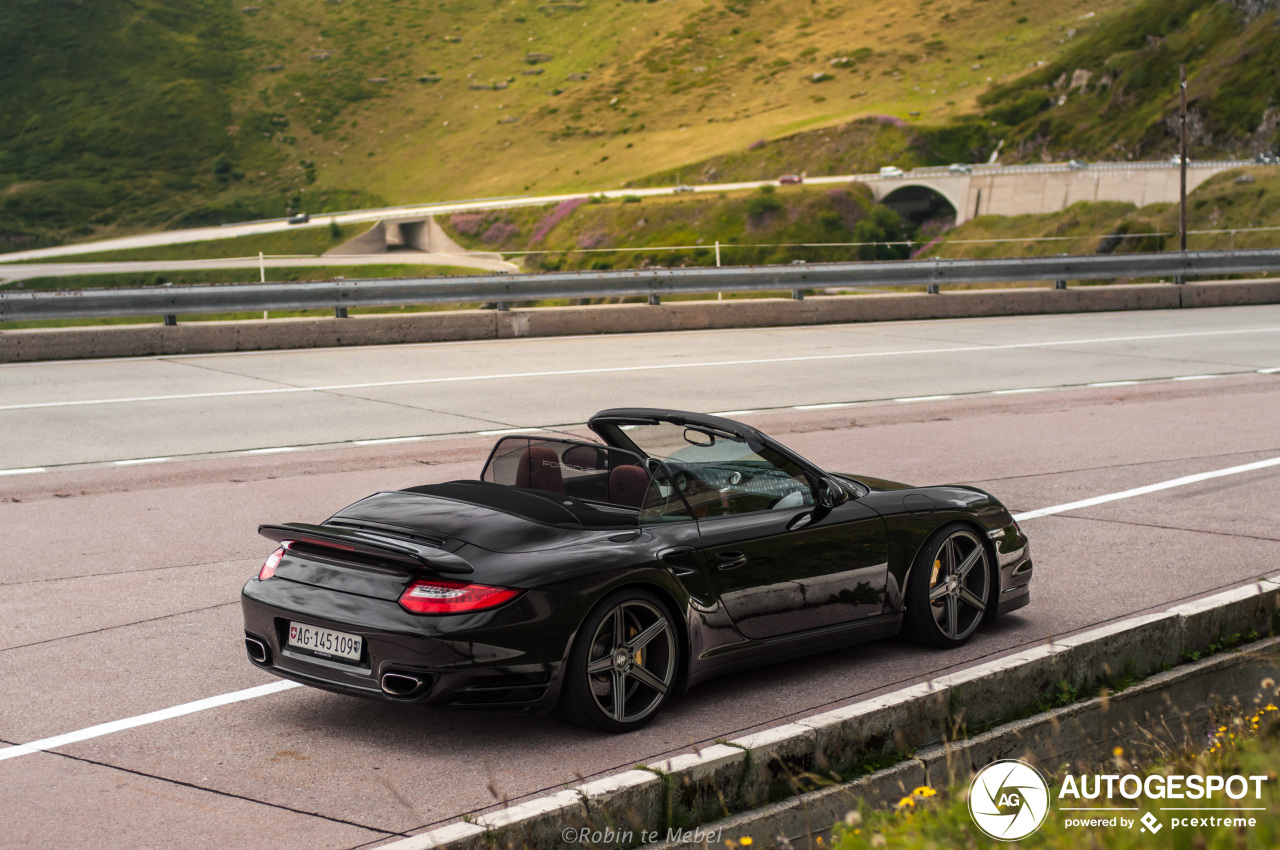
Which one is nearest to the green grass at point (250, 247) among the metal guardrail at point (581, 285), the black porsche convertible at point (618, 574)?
the metal guardrail at point (581, 285)

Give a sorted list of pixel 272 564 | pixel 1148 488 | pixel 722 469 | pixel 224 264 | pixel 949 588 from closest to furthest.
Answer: pixel 272 564, pixel 722 469, pixel 949 588, pixel 1148 488, pixel 224 264

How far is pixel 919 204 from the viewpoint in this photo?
102m

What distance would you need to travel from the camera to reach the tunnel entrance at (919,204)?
10050 centimetres

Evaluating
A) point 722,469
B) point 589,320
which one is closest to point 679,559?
point 722,469

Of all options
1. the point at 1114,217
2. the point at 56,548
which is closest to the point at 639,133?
the point at 1114,217

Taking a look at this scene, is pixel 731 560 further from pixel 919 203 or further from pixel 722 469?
pixel 919 203

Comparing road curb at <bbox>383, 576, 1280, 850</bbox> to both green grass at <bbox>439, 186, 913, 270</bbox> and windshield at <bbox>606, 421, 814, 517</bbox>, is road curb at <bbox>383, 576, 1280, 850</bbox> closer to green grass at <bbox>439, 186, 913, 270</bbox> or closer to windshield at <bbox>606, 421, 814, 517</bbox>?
windshield at <bbox>606, 421, 814, 517</bbox>

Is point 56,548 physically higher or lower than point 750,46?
lower

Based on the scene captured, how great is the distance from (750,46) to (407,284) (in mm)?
147643

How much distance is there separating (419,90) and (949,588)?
15578 cm

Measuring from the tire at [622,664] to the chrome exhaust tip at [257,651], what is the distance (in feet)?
3.93

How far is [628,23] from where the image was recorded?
17138 cm

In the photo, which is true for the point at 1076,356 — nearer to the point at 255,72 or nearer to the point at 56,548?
the point at 56,548

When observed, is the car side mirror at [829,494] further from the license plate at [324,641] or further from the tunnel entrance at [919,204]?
the tunnel entrance at [919,204]
